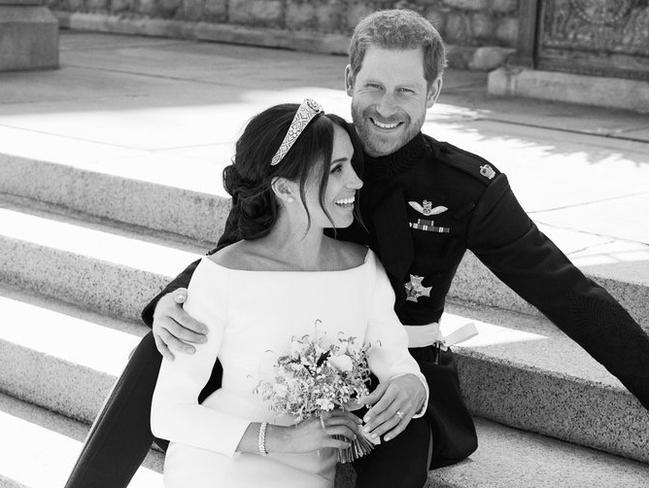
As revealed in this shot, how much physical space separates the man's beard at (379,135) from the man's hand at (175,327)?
57cm

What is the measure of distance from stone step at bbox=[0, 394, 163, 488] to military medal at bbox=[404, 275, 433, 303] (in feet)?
2.81

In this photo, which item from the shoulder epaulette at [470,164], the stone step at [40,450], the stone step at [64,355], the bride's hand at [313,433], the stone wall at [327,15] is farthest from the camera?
the stone wall at [327,15]

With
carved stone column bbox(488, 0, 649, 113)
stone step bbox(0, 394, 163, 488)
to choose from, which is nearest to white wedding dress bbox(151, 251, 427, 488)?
stone step bbox(0, 394, 163, 488)

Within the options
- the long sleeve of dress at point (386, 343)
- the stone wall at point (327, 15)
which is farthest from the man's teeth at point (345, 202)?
the stone wall at point (327, 15)

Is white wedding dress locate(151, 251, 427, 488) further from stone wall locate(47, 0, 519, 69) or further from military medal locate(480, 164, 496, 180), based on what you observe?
stone wall locate(47, 0, 519, 69)

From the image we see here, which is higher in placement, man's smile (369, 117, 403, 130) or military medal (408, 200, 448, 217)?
man's smile (369, 117, 403, 130)

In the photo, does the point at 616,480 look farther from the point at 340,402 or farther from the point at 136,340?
the point at 136,340

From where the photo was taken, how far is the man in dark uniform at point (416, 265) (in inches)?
111

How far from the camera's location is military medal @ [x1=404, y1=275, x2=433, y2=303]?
3008 millimetres

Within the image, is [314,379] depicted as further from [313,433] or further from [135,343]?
[135,343]

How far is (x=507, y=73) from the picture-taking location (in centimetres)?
728

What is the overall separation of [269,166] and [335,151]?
0.15m

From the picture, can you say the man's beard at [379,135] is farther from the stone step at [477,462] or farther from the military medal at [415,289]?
the stone step at [477,462]

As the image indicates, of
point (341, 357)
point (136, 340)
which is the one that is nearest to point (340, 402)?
point (341, 357)
